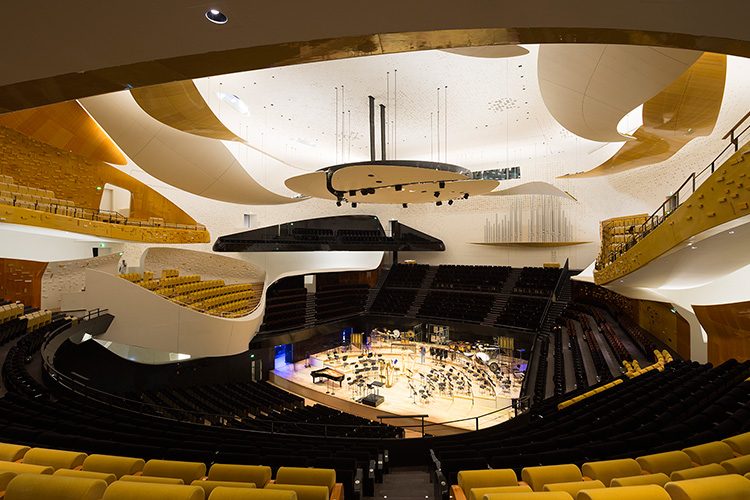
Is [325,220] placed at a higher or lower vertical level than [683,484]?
higher

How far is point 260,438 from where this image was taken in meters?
5.26

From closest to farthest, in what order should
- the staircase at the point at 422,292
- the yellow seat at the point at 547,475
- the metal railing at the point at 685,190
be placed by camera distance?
the yellow seat at the point at 547,475
the metal railing at the point at 685,190
the staircase at the point at 422,292

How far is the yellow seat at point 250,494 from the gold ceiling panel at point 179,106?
6.00 metres

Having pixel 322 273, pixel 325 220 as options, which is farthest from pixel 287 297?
pixel 325 220

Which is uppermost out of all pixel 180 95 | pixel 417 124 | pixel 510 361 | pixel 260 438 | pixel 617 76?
pixel 417 124

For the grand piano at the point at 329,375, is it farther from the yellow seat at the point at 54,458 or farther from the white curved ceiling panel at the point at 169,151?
the yellow seat at the point at 54,458

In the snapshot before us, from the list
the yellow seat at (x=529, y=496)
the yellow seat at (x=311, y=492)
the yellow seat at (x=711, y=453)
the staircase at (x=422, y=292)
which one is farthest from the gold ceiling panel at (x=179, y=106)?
the staircase at (x=422, y=292)

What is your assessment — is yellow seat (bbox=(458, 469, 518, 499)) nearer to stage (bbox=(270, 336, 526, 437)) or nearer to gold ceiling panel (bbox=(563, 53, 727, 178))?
stage (bbox=(270, 336, 526, 437))

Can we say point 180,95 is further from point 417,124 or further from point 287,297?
point 287,297

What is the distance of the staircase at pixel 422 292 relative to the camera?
18.7 metres

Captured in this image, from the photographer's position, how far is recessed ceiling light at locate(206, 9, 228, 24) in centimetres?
149

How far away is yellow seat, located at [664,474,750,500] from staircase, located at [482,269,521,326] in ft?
47.7

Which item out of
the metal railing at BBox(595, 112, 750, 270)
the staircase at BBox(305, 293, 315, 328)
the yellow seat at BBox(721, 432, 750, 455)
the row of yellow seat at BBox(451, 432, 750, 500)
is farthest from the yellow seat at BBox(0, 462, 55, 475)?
the staircase at BBox(305, 293, 315, 328)

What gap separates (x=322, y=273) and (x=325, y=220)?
3222 mm
